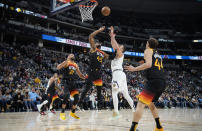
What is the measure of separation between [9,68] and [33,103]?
5.95 m

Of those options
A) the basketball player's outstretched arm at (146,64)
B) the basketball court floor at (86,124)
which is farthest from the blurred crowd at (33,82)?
the basketball player's outstretched arm at (146,64)

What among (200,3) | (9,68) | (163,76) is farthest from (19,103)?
(200,3)

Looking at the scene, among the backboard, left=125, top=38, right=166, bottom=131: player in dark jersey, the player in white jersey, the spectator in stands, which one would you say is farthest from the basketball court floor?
the backboard

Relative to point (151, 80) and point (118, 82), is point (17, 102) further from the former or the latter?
point (151, 80)

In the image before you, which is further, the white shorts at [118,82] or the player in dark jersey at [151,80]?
the white shorts at [118,82]

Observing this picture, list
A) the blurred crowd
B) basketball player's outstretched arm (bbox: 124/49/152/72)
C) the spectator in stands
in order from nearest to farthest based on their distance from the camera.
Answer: basketball player's outstretched arm (bbox: 124/49/152/72) < the spectator in stands < the blurred crowd

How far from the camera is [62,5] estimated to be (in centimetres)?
1008

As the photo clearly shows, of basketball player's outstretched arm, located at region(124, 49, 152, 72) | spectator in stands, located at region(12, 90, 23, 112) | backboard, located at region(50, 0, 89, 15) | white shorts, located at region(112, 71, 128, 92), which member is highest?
backboard, located at region(50, 0, 89, 15)

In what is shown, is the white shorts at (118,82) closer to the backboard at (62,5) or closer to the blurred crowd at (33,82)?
the backboard at (62,5)

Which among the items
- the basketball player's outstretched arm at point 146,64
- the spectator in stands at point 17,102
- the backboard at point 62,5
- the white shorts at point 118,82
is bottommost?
the spectator in stands at point 17,102

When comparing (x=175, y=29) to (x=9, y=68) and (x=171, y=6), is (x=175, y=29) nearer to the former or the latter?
(x=171, y=6)

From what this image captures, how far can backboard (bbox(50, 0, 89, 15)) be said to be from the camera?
30.9ft

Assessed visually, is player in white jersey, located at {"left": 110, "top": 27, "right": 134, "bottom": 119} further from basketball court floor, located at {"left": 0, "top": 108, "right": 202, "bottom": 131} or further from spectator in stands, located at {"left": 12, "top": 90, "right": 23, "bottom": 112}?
spectator in stands, located at {"left": 12, "top": 90, "right": 23, "bottom": 112}

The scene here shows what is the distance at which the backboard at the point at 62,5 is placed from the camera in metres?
9.43
